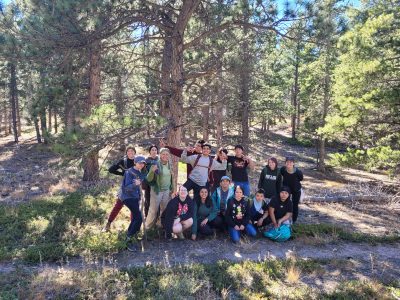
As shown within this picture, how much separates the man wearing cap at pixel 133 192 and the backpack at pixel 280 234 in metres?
3.15

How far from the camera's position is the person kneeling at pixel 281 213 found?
348 inches

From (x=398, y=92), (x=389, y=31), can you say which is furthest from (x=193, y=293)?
(x=389, y=31)

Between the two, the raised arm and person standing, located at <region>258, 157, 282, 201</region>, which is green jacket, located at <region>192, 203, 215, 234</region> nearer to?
person standing, located at <region>258, 157, 282, 201</region>

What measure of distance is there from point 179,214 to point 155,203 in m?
0.75

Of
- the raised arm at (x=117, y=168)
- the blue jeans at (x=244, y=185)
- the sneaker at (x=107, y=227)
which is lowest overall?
the sneaker at (x=107, y=227)

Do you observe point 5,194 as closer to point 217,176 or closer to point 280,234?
point 217,176

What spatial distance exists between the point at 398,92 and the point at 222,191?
6424mm

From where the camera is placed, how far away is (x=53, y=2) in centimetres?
798

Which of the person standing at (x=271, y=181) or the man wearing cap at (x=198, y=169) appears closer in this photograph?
the man wearing cap at (x=198, y=169)

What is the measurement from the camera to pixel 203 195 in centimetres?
860

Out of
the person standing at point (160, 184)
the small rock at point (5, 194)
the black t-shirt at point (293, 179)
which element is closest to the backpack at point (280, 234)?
the black t-shirt at point (293, 179)

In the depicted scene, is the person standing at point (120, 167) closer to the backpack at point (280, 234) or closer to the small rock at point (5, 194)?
the backpack at point (280, 234)

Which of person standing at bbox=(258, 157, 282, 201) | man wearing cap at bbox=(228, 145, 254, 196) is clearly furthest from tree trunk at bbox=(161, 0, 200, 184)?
person standing at bbox=(258, 157, 282, 201)

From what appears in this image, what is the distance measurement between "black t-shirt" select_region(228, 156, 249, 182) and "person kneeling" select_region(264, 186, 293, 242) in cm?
97
